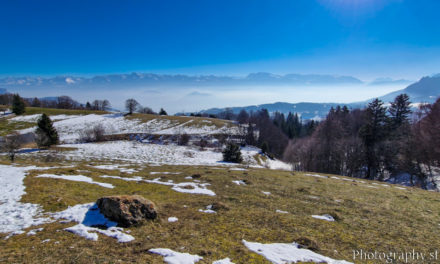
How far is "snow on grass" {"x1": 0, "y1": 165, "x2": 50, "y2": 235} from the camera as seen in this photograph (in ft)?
21.6

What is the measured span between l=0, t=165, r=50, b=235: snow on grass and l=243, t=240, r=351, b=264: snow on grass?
8.39 meters

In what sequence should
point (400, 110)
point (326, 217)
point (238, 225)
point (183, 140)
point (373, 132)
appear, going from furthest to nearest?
point (183, 140)
point (400, 110)
point (373, 132)
point (326, 217)
point (238, 225)

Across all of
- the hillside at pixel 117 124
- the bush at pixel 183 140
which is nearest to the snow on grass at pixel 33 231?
the bush at pixel 183 140

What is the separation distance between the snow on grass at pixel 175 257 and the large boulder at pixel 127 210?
2203 mm

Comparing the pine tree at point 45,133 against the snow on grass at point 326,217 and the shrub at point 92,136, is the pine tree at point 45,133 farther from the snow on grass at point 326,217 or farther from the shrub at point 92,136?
the snow on grass at point 326,217

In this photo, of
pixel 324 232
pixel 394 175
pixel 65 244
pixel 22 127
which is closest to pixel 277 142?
pixel 394 175

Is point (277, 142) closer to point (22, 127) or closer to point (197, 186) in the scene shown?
point (197, 186)

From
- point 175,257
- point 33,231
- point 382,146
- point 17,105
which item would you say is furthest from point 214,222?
point 17,105

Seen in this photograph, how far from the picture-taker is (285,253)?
589cm

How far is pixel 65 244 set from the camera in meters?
5.63

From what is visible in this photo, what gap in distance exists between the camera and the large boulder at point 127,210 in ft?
23.5

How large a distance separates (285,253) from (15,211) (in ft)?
36.9

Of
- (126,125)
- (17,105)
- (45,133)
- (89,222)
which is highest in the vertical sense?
(17,105)

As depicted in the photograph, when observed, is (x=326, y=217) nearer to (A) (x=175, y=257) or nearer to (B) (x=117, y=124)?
(A) (x=175, y=257)
